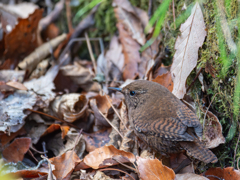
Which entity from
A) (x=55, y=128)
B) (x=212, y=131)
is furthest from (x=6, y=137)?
(x=212, y=131)

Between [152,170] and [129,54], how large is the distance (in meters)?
2.22

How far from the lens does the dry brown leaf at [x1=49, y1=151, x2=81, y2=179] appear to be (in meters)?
2.66

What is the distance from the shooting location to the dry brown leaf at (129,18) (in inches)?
164

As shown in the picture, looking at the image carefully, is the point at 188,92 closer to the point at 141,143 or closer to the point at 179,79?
Result: the point at 179,79

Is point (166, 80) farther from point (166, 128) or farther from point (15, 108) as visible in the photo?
point (15, 108)

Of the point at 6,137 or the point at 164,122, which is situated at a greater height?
the point at 164,122

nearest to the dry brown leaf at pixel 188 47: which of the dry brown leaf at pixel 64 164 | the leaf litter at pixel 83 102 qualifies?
the leaf litter at pixel 83 102

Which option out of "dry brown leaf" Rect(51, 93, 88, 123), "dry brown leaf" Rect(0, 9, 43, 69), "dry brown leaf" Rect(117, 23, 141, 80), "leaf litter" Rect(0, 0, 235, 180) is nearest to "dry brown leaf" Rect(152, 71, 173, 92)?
"leaf litter" Rect(0, 0, 235, 180)

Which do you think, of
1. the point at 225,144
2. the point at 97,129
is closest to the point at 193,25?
the point at 225,144

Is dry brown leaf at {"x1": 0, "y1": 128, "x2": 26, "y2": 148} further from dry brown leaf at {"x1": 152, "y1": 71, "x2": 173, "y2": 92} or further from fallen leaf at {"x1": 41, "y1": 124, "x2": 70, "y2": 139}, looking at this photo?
dry brown leaf at {"x1": 152, "y1": 71, "x2": 173, "y2": 92}

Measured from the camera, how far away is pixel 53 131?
3.41 metres

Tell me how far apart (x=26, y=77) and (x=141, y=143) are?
7.61 ft

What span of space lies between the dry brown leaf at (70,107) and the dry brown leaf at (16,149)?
2.03 ft

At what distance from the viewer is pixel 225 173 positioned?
249cm
